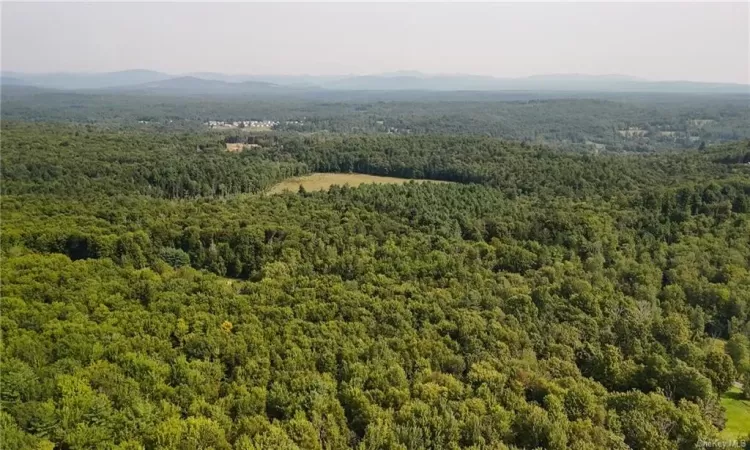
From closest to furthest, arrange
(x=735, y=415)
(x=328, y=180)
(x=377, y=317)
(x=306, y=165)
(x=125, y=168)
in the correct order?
1. (x=735, y=415)
2. (x=377, y=317)
3. (x=125, y=168)
4. (x=328, y=180)
5. (x=306, y=165)

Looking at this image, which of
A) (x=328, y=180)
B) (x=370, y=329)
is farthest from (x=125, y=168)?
(x=370, y=329)

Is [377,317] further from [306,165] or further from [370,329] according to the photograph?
[306,165]

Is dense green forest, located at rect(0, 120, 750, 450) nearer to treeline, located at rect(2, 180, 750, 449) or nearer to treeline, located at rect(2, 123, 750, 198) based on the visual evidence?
treeline, located at rect(2, 180, 750, 449)

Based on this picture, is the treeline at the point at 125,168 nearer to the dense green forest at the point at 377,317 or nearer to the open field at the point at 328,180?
the dense green forest at the point at 377,317

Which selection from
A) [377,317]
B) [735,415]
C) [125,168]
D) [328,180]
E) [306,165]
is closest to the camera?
[735,415]

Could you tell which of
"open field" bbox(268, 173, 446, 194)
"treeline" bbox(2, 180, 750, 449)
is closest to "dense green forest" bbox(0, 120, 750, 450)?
"treeline" bbox(2, 180, 750, 449)

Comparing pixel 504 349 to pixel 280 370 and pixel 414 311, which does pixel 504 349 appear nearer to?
pixel 414 311

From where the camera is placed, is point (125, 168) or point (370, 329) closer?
point (370, 329)
